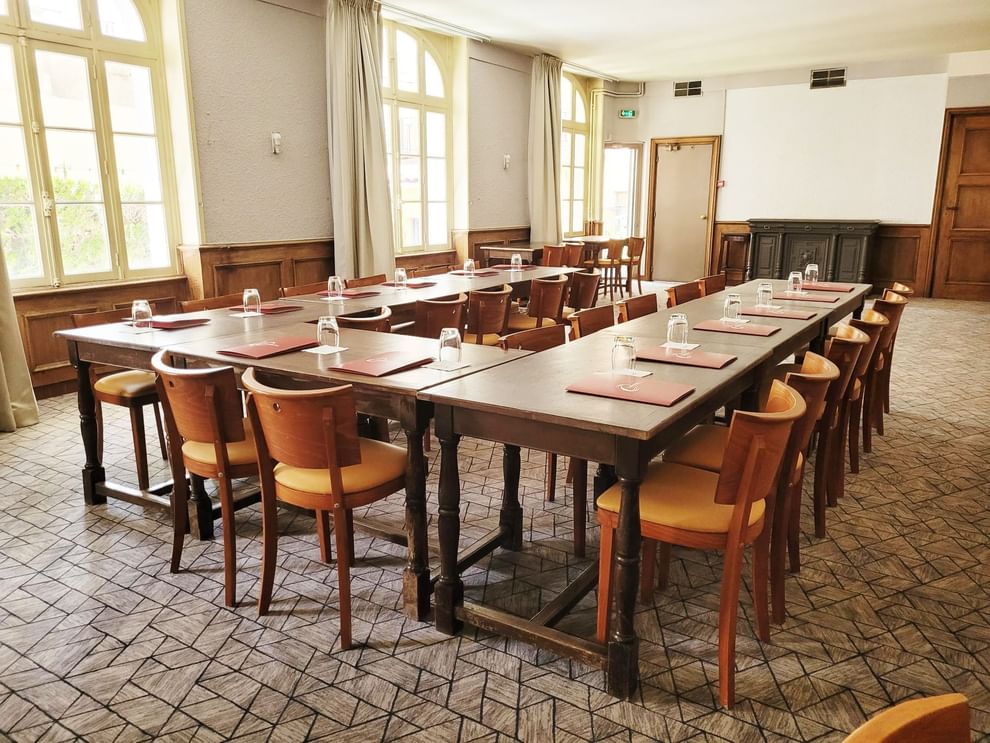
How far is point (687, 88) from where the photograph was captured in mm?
11625

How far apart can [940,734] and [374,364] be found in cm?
215

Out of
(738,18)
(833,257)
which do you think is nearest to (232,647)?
(738,18)

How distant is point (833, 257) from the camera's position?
1044 centimetres

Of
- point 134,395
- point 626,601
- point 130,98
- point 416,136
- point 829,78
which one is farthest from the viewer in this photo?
point 829,78

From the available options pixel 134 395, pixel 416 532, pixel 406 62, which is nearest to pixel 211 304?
pixel 134 395

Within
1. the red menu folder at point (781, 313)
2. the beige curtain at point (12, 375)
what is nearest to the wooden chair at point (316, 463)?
the red menu folder at point (781, 313)

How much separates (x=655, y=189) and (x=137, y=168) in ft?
28.1

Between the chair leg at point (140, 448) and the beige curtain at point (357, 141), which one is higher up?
the beige curtain at point (357, 141)

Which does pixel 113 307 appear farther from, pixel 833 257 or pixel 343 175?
pixel 833 257

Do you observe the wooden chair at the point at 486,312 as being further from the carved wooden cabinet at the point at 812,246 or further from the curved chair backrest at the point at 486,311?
the carved wooden cabinet at the point at 812,246

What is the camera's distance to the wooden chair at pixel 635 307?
409cm

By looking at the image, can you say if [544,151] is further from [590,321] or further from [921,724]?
[921,724]

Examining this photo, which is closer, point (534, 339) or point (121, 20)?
point (534, 339)

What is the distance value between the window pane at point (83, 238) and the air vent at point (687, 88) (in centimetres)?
909
